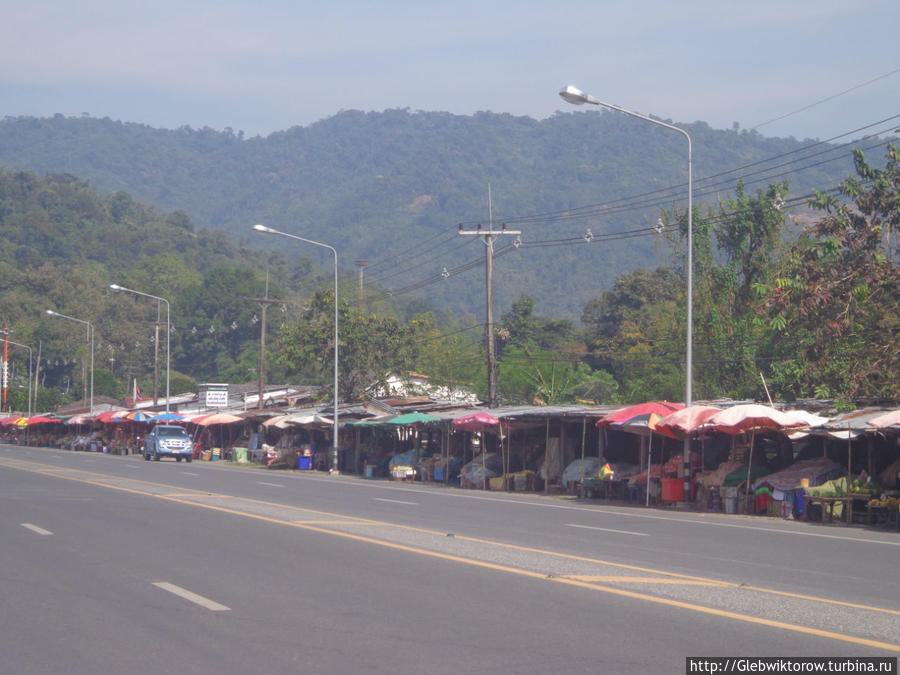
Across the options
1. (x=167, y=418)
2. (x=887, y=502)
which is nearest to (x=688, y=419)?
(x=887, y=502)

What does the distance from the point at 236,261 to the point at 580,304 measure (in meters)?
56.1

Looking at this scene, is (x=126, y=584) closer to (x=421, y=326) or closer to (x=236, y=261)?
(x=421, y=326)

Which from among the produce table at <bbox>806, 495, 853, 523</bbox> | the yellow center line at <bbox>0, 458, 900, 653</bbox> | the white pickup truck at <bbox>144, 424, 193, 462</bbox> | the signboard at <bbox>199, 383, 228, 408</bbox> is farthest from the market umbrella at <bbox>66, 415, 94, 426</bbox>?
the produce table at <bbox>806, 495, 853, 523</bbox>

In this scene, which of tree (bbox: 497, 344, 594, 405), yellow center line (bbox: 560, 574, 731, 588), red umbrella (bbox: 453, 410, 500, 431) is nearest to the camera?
yellow center line (bbox: 560, 574, 731, 588)

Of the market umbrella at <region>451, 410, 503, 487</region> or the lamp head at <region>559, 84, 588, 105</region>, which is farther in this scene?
the market umbrella at <region>451, 410, 503, 487</region>

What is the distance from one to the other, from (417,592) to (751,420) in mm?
14838

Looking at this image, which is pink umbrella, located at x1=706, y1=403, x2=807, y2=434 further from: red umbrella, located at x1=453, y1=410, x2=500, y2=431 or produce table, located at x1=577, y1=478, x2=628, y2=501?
red umbrella, located at x1=453, y1=410, x2=500, y2=431

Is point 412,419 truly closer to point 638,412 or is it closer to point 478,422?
point 478,422

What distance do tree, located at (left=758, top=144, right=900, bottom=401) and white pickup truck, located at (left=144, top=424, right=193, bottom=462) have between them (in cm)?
3279

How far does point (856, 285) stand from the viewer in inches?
1168

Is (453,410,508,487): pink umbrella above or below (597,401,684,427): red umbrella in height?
below

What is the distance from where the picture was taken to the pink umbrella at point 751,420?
23094 millimetres

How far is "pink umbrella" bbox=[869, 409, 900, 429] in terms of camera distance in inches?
813

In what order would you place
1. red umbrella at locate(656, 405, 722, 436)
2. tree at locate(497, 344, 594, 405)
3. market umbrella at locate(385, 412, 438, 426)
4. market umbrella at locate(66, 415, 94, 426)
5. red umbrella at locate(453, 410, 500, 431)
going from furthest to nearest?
market umbrella at locate(66, 415, 94, 426), tree at locate(497, 344, 594, 405), market umbrella at locate(385, 412, 438, 426), red umbrella at locate(453, 410, 500, 431), red umbrella at locate(656, 405, 722, 436)
